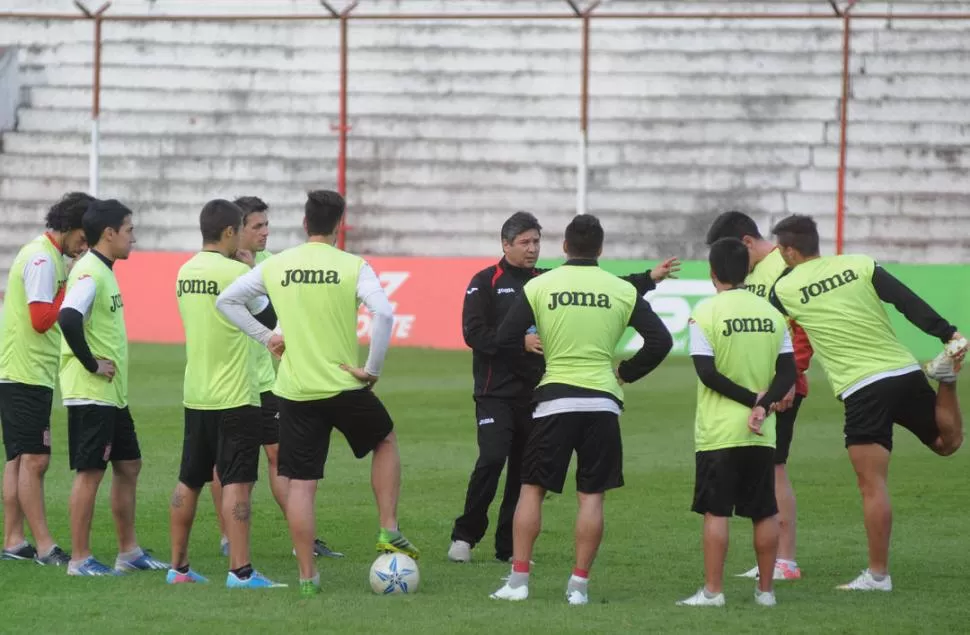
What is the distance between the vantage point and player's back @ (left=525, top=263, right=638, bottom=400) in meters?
7.99

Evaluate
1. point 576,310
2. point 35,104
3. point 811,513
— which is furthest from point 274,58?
point 576,310

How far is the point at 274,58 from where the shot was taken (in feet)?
99.7

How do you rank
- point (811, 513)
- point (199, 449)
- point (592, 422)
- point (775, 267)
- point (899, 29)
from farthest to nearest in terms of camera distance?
point (899, 29) → point (811, 513) → point (775, 267) → point (199, 449) → point (592, 422)

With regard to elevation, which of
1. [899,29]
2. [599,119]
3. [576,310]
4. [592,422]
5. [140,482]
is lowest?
[140,482]

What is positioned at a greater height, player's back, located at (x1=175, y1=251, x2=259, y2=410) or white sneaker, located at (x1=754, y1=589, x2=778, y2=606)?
player's back, located at (x1=175, y1=251, x2=259, y2=410)

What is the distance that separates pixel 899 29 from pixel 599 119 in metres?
5.62

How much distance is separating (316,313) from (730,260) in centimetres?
212

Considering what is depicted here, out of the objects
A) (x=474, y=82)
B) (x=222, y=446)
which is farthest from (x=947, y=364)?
(x=474, y=82)

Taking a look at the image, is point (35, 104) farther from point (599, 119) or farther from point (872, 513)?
point (872, 513)

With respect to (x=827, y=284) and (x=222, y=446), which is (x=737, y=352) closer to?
(x=827, y=284)

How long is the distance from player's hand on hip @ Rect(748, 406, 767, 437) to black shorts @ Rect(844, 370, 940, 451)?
3.35ft

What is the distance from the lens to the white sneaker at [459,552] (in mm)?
9422

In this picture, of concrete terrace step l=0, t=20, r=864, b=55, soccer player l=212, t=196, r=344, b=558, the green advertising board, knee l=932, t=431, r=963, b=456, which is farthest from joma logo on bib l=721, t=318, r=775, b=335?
concrete terrace step l=0, t=20, r=864, b=55

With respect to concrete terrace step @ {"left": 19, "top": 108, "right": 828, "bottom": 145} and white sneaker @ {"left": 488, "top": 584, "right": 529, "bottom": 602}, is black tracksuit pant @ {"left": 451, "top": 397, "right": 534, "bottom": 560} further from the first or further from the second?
concrete terrace step @ {"left": 19, "top": 108, "right": 828, "bottom": 145}
